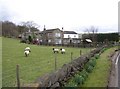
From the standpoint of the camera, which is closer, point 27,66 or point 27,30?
point 27,66

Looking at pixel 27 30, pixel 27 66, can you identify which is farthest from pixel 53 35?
pixel 27 66

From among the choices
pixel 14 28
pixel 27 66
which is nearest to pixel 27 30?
pixel 14 28

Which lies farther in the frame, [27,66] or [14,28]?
[14,28]

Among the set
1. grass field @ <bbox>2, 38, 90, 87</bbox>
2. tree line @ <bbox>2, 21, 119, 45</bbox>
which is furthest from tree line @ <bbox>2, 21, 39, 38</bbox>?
grass field @ <bbox>2, 38, 90, 87</bbox>

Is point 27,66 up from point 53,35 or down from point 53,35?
down

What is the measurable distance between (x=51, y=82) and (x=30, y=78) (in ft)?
15.3

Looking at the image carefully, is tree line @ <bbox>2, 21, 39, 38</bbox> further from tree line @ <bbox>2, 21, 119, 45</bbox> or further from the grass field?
the grass field

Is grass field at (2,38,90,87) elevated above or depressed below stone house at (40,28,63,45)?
below

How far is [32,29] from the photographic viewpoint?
116375 millimetres

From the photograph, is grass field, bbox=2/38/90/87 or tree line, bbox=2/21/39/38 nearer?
grass field, bbox=2/38/90/87

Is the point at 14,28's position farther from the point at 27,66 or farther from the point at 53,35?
the point at 27,66

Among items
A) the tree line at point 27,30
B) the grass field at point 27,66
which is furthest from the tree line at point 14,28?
the grass field at point 27,66

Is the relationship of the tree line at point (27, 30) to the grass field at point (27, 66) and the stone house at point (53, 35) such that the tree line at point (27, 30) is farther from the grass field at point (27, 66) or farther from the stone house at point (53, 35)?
the grass field at point (27, 66)

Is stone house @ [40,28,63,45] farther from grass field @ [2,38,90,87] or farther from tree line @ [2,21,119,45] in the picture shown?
grass field @ [2,38,90,87]
